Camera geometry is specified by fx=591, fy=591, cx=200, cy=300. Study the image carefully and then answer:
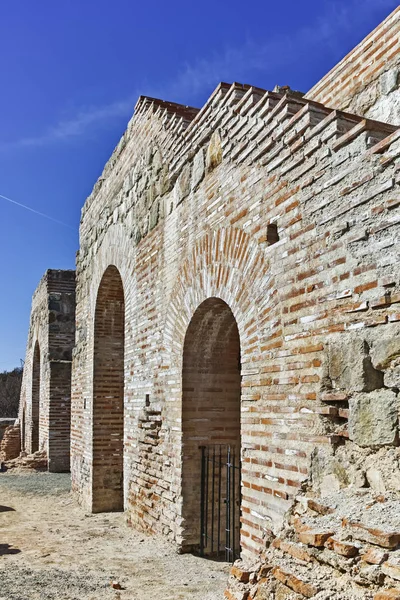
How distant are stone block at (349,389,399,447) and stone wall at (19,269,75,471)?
11.8 m

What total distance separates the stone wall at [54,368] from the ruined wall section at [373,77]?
11.0 meters

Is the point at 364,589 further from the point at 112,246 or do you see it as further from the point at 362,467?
the point at 112,246

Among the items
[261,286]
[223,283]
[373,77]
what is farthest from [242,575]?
[373,77]

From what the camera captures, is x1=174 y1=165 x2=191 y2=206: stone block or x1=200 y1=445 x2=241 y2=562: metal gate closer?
x1=200 y1=445 x2=241 y2=562: metal gate

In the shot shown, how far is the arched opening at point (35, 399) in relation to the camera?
16.9 metres

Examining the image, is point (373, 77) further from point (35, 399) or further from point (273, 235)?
point (35, 399)

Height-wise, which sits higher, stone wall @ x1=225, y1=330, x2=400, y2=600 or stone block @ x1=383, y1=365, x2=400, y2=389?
stone block @ x1=383, y1=365, x2=400, y2=389

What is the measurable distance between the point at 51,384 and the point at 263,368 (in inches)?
429

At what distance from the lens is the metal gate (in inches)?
222

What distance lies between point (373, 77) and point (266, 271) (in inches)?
70.9

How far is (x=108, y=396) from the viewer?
29.9 feet

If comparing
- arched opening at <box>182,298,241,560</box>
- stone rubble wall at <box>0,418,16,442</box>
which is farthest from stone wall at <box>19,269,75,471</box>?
arched opening at <box>182,298,241,560</box>

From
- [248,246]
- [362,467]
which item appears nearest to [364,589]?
[362,467]

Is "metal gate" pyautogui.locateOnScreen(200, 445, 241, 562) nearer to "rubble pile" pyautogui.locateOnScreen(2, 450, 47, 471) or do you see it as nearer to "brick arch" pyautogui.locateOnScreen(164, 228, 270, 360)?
"brick arch" pyautogui.locateOnScreen(164, 228, 270, 360)
